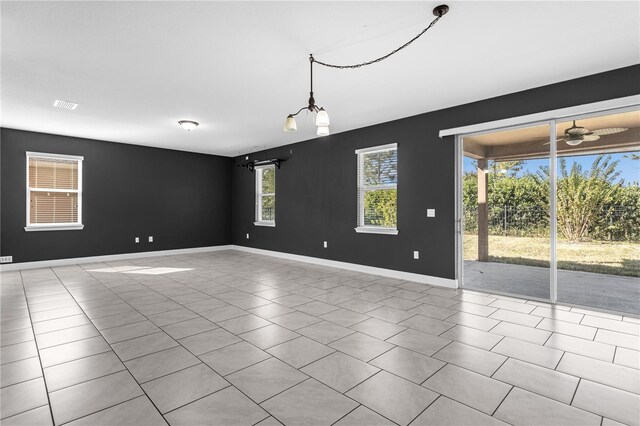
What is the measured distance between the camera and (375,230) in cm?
543

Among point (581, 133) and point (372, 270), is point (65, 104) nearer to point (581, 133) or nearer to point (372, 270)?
point (372, 270)

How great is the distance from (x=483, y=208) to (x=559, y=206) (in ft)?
2.79

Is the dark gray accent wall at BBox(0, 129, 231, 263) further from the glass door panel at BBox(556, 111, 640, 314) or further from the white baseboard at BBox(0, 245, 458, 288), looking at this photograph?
the glass door panel at BBox(556, 111, 640, 314)

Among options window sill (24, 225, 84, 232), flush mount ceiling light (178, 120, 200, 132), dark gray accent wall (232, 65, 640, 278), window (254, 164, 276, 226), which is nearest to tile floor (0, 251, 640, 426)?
dark gray accent wall (232, 65, 640, 278)

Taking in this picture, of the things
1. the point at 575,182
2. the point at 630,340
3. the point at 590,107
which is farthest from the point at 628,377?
the point at 590,107

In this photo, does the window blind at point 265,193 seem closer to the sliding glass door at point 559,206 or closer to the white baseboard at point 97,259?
the white baseboard at point 97,259

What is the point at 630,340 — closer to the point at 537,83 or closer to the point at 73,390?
the point at 537,83

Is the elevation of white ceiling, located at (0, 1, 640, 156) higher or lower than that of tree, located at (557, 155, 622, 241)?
higher

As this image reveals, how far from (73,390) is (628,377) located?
355 cm

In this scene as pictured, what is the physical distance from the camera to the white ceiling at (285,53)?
2348 millimetres

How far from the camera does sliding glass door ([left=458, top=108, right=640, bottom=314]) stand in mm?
3521

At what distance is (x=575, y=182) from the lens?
379 cm

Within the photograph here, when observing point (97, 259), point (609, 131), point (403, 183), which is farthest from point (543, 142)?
point (97, 259)

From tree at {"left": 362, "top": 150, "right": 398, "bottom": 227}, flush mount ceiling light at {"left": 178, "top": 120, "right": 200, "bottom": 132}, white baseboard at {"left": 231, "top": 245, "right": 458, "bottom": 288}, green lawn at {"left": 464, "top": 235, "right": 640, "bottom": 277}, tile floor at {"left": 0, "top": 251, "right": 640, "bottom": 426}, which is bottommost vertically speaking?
tile floor at {"left": 0, "top": 251, "right": 640, "bottom": 426}
